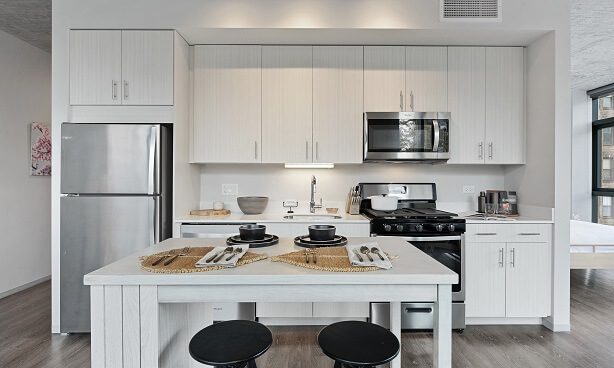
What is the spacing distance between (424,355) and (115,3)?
12.1 feet

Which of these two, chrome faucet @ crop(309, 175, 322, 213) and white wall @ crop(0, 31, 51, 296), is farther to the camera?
white wall @ crop(0, 31, 51, 296)

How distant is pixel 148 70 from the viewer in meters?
2.94

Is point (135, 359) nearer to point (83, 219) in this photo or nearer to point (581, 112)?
point (83, 219)

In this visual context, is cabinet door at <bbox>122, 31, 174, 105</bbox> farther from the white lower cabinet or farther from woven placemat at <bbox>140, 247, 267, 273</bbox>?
the white lower cabinet

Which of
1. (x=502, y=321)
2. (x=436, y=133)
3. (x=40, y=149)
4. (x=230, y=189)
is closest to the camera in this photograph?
(x=502, y=321)

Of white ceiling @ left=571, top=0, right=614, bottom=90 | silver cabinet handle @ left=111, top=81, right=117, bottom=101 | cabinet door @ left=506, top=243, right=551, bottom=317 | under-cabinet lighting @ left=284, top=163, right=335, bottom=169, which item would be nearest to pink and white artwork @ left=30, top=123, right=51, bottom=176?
silver cabinet handle @ left=111, top=81, right=117, bottom=101

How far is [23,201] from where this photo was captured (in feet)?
13.1

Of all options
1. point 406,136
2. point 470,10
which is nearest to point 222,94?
point 406,136

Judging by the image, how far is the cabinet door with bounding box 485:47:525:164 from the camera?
3279 millimetres

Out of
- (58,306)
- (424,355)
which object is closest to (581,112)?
(424,355)

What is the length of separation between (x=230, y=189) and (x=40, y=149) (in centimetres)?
251

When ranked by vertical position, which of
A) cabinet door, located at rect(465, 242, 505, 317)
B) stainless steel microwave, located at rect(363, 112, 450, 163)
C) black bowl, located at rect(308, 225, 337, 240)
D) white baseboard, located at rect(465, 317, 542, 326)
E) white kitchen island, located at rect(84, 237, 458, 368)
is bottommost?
white baseboard, located at rect(465, 317, 542, 326)

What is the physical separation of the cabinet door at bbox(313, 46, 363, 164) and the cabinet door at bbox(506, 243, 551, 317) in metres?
1.66

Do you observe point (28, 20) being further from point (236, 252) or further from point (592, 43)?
point (592, 43)
